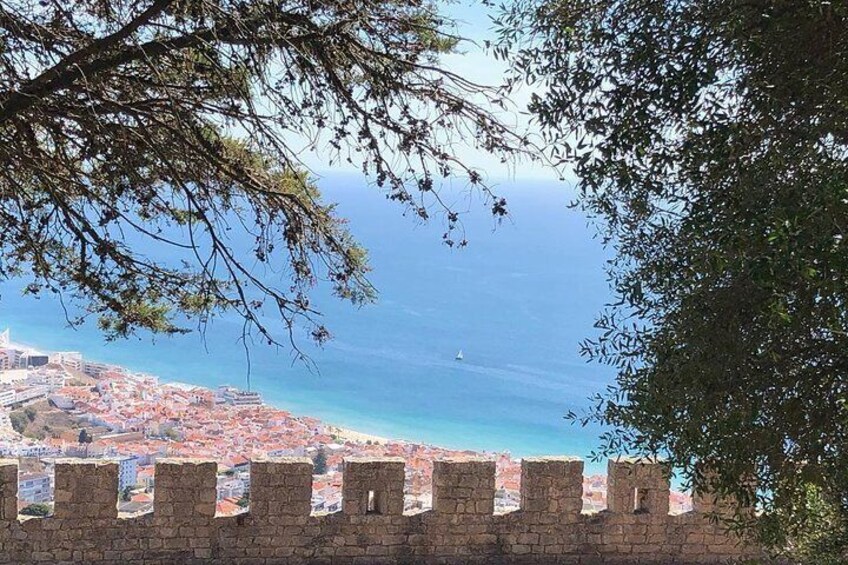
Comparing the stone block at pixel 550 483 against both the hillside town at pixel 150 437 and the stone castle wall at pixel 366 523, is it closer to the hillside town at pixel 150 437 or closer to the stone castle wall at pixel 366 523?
the stone castle wall at pixel 366 523

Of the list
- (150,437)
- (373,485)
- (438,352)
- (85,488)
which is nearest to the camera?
(85,488)

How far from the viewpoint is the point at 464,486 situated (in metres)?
6.79

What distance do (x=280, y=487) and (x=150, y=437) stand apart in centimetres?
346

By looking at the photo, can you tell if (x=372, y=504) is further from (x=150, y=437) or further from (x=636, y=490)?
(x=150, y=437)

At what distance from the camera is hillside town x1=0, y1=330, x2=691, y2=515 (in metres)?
7.00

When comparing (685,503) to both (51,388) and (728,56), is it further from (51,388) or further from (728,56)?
(51,388)

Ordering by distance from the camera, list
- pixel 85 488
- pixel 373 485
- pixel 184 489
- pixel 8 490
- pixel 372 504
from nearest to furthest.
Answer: pixel 8 490 < pixel 85 488 < pixel 184 489 < pixel 373 485 < pixel 372 504

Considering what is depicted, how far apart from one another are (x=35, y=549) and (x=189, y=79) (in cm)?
417

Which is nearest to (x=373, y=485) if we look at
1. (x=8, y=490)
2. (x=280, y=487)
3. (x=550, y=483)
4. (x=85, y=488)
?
(x=280, y=487)

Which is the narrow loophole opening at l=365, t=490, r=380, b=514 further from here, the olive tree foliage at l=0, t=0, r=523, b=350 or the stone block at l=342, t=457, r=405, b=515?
the olive tree foliage at l=0, t=0, r=523, b=350

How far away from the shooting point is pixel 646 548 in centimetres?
705

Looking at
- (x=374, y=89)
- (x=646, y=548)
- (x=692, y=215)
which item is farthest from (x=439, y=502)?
(x=692, y=215)

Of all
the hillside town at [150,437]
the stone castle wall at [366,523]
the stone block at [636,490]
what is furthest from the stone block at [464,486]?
the stone block at [636,490]

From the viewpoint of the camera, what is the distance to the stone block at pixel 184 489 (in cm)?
646
